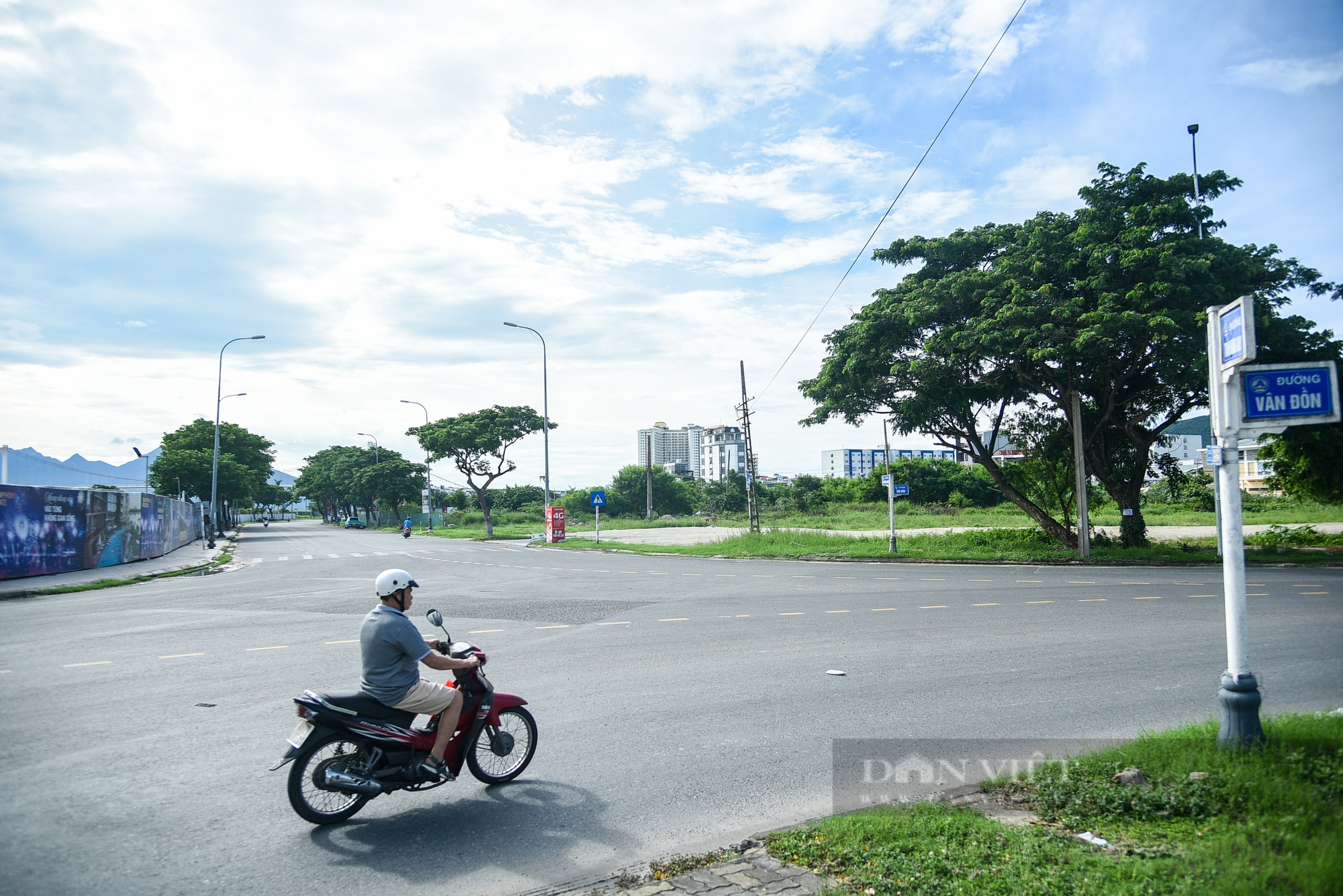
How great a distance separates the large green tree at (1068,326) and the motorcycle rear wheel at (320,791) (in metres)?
18.8

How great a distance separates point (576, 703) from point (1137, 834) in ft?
15.2

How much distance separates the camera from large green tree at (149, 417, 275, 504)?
59625 mm

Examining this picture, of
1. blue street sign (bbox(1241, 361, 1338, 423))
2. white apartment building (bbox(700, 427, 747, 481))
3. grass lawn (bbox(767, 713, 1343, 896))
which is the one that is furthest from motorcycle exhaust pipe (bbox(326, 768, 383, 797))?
white apartment building (bbox(700, 427, 747, 481))

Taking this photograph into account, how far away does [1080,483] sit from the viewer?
21.7 m

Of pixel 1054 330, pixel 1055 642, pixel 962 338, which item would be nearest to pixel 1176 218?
pixel 1054 330

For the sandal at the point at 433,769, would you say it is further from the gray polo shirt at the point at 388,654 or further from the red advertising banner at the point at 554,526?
the red advertising banner at the point at 554,526

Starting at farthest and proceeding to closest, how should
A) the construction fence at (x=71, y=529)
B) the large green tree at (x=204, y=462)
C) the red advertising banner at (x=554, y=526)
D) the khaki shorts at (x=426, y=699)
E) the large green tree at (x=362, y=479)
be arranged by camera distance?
1. the large green tree at (x=362, y=479)
2. the large green tree at (x=204, y=462)
3. the red advertising banner at (x=554, y=526)
4. the construction fence at (x=71, y=529)
5. the khaki shorts at (x=426, y=699)

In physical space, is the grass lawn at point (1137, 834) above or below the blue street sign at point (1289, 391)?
below

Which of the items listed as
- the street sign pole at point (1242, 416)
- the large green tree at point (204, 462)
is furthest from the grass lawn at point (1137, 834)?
the large green tree at point (204, 462)


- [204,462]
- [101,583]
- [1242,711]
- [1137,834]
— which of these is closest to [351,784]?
[1137,834]

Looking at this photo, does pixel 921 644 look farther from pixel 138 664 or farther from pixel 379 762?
pixel 138 664

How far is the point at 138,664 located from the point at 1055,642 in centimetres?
1141

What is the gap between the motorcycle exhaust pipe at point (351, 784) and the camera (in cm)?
453

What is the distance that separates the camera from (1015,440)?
84.5ft
